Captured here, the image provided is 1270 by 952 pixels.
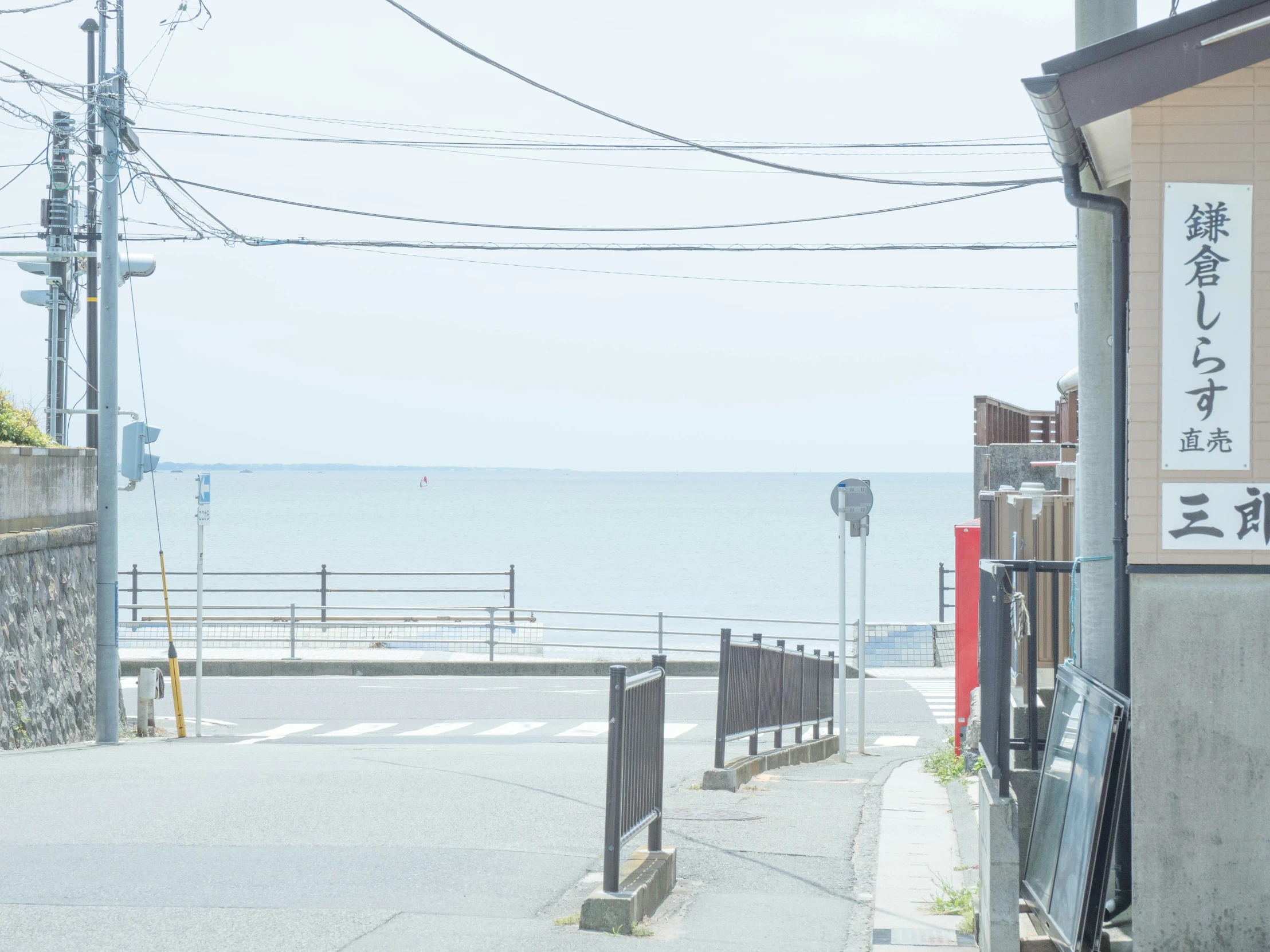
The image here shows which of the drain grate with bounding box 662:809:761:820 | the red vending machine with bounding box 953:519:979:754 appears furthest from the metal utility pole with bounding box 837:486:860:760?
the drain grate with bounding box 662:809:761:820

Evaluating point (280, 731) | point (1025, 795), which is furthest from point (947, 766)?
point (280, 731)

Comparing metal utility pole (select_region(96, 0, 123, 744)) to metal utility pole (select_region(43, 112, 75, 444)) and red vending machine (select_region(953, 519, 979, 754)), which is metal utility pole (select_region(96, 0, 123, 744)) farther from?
red vending machine (select_region(953, 519, 979, 754))

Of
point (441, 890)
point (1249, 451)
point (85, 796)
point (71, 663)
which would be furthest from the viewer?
point (71, 663)

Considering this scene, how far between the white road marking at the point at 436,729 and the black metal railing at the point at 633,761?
10.6 m

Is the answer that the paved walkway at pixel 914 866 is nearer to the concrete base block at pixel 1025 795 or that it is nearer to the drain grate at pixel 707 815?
the concrete base block at pixel 1025 795

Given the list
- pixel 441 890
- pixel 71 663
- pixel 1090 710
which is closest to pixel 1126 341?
pixel 1090 710

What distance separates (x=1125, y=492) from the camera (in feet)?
18.5

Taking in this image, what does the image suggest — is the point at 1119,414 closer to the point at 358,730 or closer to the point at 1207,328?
the point at 1207,328

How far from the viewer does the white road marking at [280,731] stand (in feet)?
54.6

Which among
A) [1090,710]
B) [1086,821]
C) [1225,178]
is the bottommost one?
[1086,821]

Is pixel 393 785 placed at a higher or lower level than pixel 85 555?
lower

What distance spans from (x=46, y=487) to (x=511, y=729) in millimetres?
6780

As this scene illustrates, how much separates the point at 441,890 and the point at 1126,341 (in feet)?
13.7

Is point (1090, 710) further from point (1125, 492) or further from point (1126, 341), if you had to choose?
point (1126, 341)
